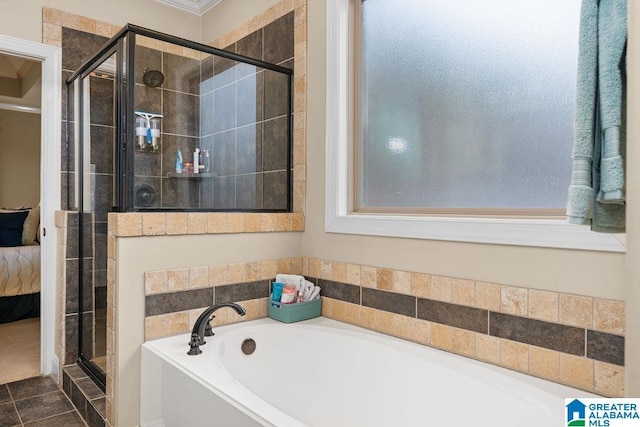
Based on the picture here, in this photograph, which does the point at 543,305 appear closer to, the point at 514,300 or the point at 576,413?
the point at 514,300

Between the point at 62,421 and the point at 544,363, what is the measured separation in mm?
2259

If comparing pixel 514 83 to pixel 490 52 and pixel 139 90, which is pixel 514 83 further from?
pixel 139 90

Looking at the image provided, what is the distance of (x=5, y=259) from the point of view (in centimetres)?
398

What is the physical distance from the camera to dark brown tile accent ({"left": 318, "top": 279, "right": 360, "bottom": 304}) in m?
2.16

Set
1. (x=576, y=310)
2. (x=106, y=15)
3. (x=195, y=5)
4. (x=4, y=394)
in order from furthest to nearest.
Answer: (x=195, y=5), (x=106, y=15), (x=4, y=394), (x=576, y=310)

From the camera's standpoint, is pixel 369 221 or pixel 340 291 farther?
pixel 340 291

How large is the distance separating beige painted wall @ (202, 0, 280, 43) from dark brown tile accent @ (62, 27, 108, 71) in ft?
2.65

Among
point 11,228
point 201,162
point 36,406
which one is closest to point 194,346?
point 201,162

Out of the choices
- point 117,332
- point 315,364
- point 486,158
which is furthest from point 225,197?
point 486,158

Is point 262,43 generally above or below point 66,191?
above

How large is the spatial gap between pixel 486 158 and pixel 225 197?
129 cm

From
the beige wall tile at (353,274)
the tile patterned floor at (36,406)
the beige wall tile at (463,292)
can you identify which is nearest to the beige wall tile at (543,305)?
the beige wall tile at (463,292)

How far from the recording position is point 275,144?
2.47 meters

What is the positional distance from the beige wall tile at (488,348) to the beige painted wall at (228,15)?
7.38 feet
